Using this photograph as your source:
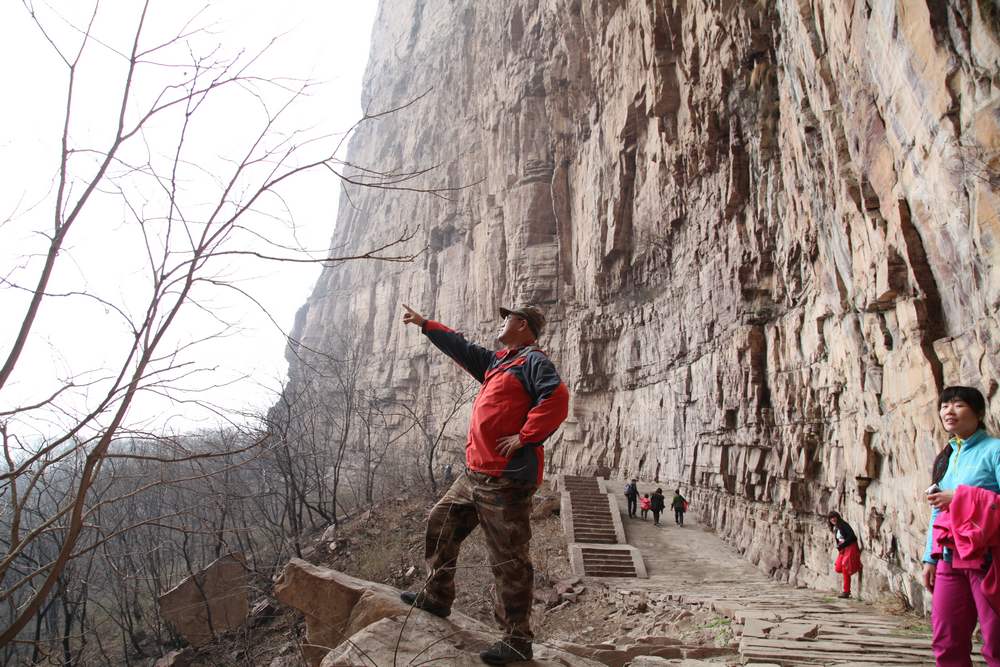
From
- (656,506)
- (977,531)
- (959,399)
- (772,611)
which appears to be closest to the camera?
(977,531)

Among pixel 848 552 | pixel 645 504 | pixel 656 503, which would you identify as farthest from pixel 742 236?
Result: pixel 848 552

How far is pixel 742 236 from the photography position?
1390cm

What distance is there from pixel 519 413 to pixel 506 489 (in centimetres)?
41

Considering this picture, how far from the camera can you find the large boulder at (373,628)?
312 cm

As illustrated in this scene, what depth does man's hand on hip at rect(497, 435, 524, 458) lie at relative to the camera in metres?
3.31

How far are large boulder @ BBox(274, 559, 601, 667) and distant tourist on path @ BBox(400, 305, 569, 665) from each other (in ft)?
0.51

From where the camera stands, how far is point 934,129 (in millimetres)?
5094

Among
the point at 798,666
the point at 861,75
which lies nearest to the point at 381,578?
the point at 798,666

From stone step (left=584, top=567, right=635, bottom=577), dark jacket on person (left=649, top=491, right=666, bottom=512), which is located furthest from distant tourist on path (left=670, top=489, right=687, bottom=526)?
stone step (left=584, top=567, right=635, bottom=577)

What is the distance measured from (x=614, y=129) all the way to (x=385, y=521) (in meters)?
15.0

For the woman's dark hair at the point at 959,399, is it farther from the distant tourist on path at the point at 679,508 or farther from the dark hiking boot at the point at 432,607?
the distant tourist on path at the point at 679,508

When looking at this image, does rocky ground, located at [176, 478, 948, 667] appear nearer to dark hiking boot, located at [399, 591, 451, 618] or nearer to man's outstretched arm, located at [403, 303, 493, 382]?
dark hiking boot, located at [399, 591, 451, 618]

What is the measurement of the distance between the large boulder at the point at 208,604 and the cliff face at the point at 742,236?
7114 millimetres

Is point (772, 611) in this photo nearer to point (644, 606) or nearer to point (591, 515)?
point (644, 606)
